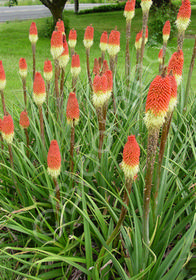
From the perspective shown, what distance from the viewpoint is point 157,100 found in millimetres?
1229

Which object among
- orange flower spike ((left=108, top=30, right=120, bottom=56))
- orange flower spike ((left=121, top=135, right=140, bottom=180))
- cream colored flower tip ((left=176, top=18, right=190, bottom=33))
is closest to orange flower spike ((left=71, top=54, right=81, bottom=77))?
orange flower spike ((left=108, top=30, right=120, bottom=56))

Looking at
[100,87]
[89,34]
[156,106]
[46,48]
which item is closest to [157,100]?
[156,106]

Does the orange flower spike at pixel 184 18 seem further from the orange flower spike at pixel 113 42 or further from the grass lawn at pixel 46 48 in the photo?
the grass lawn at pixel 46 48

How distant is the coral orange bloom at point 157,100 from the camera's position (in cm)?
120

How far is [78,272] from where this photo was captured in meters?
2.01

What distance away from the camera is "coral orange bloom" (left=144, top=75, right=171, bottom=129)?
1204 millimetres

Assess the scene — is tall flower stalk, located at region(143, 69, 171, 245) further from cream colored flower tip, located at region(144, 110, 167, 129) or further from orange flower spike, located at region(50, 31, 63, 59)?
orange flower spike, located at region(50, 31, 63, 59)

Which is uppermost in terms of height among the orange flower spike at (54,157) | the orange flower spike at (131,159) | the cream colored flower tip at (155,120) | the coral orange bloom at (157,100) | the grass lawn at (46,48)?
the coral orange bloom at (157,100)

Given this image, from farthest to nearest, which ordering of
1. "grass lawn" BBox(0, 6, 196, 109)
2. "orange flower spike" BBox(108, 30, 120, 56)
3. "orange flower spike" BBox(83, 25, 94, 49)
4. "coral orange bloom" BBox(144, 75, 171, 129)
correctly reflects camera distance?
"grass lawn" BBox(0, 6, 196, 109) < "orange flower spike" BBox(83, 25, 94, 49) < "orange flower spike" BBox(108, 30, 120, 56) < "coral orange bloom" BBox(144, 75, 171, 129)

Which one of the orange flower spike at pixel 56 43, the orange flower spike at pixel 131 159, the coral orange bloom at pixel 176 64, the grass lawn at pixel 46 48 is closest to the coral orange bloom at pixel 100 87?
the coral orange bloom at pixel 176 64

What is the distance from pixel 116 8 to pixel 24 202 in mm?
24755

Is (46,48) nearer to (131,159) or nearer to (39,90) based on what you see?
(39,90)

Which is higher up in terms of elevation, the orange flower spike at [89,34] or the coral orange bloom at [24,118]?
the orange flower spike at [89,34]

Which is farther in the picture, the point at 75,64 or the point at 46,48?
the point at 46,48
